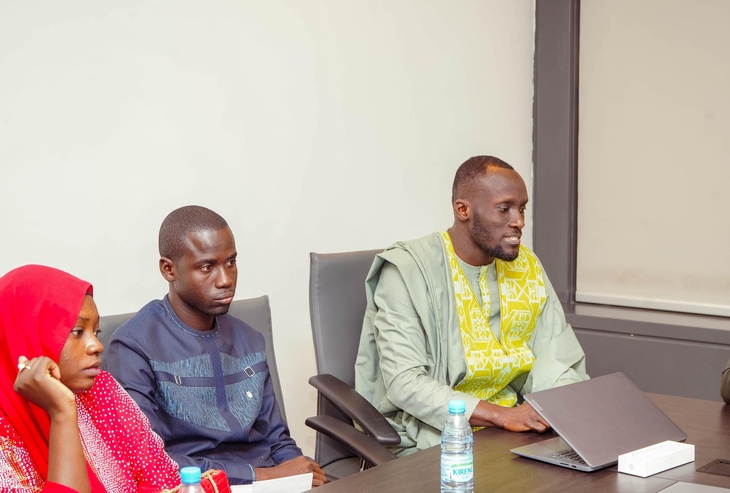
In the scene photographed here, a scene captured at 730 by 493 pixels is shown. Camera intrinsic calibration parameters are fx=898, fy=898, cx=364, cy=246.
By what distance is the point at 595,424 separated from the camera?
1911mm

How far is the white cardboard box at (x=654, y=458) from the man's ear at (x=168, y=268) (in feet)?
3.81

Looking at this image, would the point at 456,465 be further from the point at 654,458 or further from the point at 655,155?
the point at 655,155

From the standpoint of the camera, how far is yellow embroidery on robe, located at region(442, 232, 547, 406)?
2584 millimetres

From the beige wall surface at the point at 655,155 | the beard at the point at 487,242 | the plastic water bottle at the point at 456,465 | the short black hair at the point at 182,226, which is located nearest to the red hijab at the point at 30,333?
the short black hair at the point at 182,226

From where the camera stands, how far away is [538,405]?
1.89m

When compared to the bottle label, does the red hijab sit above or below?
above

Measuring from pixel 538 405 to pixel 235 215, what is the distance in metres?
1.59

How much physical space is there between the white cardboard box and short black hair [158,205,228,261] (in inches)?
44.1

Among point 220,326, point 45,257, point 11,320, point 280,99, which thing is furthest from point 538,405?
point 280,99

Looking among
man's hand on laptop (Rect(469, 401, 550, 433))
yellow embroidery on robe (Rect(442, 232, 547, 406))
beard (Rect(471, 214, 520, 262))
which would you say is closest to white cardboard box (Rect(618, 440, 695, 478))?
man's hand on laptop (Rect(469, 401, 550, 433))

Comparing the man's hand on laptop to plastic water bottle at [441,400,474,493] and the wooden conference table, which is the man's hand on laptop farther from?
plastic water bottle at [441,400,474,493]

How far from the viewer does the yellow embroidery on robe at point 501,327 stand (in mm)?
2584

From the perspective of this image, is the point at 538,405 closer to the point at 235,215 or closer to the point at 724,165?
the point at 235,215

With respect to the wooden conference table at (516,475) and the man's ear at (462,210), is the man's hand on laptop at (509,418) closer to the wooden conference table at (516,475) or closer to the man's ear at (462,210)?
the wooden conference table at (516,475)
